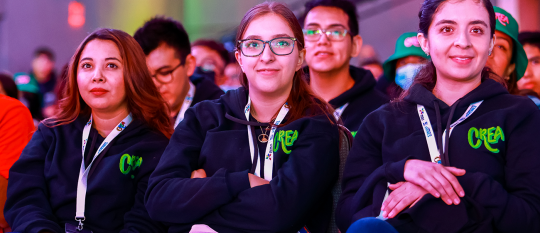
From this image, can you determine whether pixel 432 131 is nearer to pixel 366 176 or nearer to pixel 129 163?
pixel 366 176

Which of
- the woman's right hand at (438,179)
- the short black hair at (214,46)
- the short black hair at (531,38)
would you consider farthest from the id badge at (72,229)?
the short black hair at (214,46)

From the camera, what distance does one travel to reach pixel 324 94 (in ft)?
11.9

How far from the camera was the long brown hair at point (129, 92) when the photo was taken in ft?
8.66

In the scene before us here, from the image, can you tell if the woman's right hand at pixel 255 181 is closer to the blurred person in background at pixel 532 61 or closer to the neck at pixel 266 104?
the neck at pixel 266 104

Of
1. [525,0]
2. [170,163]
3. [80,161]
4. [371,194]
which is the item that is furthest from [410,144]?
[525,0]

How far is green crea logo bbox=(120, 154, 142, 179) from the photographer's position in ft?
8.00

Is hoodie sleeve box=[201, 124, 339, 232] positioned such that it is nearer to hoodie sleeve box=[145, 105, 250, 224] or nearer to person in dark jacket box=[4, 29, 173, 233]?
hoodie sleeve box=[145, 105, 250, 224]

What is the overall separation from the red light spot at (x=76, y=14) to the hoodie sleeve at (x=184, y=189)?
9309 mm

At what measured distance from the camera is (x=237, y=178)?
2.04 meters

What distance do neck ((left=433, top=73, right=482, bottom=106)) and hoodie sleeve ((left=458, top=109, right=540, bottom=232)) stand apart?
0.29m

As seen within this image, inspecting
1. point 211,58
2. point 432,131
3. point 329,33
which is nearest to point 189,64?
point 329,33

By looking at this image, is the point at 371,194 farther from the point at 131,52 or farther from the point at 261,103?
the point at 131,52

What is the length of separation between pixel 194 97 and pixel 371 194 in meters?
2.05

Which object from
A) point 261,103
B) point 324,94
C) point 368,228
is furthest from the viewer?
point 324,94
